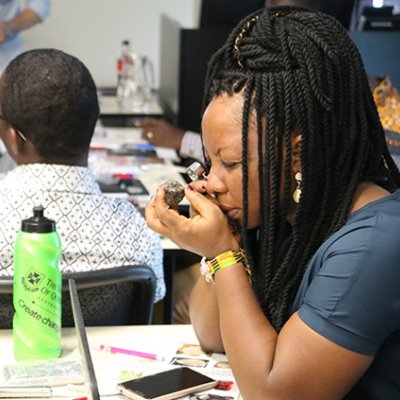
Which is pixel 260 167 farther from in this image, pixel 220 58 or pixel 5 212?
pixel 5 212

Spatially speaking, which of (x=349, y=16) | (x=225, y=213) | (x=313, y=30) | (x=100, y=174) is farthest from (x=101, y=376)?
(x=349, y=16)

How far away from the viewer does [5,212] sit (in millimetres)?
1677

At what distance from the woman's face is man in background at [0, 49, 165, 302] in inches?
17.0

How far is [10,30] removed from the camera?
17.0 ft

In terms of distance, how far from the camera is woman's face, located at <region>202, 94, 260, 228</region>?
4.32 feet

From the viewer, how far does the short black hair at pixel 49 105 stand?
5.93 feet

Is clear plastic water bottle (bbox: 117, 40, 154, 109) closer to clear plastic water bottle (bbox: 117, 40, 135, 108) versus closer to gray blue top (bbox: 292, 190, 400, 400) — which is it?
clear plastic water bottle (bbox: 117, 40, 135, 108)

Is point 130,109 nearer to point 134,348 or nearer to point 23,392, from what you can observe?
point 134,348

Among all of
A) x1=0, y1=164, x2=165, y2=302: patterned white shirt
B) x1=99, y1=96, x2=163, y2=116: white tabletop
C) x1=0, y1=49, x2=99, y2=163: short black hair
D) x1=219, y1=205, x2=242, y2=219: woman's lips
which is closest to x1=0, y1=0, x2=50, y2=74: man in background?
x1=99, y1=96, x2=163, y2=116: white tabletop

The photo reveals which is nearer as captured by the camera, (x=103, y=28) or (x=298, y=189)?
(x=298, y=189)

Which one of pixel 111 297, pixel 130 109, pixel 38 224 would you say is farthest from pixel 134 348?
pixel 130 109

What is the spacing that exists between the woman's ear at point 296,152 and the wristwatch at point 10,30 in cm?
415

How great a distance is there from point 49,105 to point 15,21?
363cm

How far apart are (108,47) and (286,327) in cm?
499
